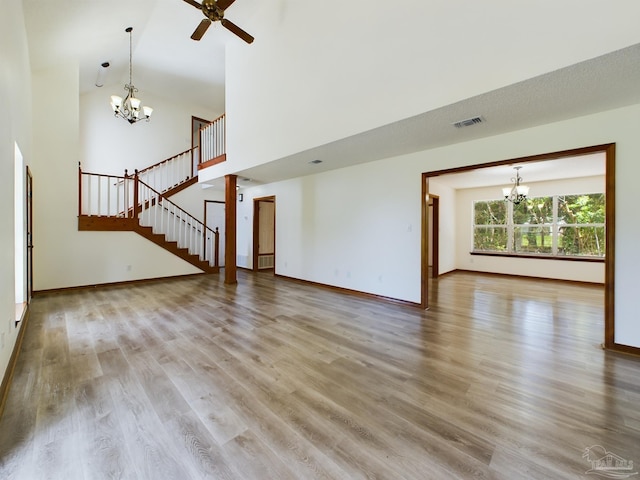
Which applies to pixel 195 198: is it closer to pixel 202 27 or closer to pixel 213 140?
pixel 213 140

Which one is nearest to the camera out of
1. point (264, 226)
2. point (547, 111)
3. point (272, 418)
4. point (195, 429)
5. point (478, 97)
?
point (195, 429)

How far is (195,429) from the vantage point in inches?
67.3

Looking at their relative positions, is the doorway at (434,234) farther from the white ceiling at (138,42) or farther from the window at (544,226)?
the white ceiling at (138,42)

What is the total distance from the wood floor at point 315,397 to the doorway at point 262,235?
4143mm

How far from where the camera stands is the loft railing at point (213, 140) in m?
6.35

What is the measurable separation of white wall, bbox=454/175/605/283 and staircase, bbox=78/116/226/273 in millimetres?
6940

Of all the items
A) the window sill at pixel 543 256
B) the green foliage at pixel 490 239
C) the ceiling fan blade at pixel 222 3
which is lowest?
the window sill at pixel 543 256

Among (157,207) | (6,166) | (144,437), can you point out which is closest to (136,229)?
(157,207)

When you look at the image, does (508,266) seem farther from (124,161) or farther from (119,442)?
(124,161)

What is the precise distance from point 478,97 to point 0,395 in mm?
4449

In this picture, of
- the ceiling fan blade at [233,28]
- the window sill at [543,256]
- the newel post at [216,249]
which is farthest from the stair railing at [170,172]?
the window sill at [543,256]

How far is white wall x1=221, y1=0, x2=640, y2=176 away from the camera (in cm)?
213

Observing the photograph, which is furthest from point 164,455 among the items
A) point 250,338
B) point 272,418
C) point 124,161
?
point 124,161

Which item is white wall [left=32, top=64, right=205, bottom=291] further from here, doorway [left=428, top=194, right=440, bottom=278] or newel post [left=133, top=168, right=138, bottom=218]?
doorway [left=428, top=194, right=440, bottom=278]
